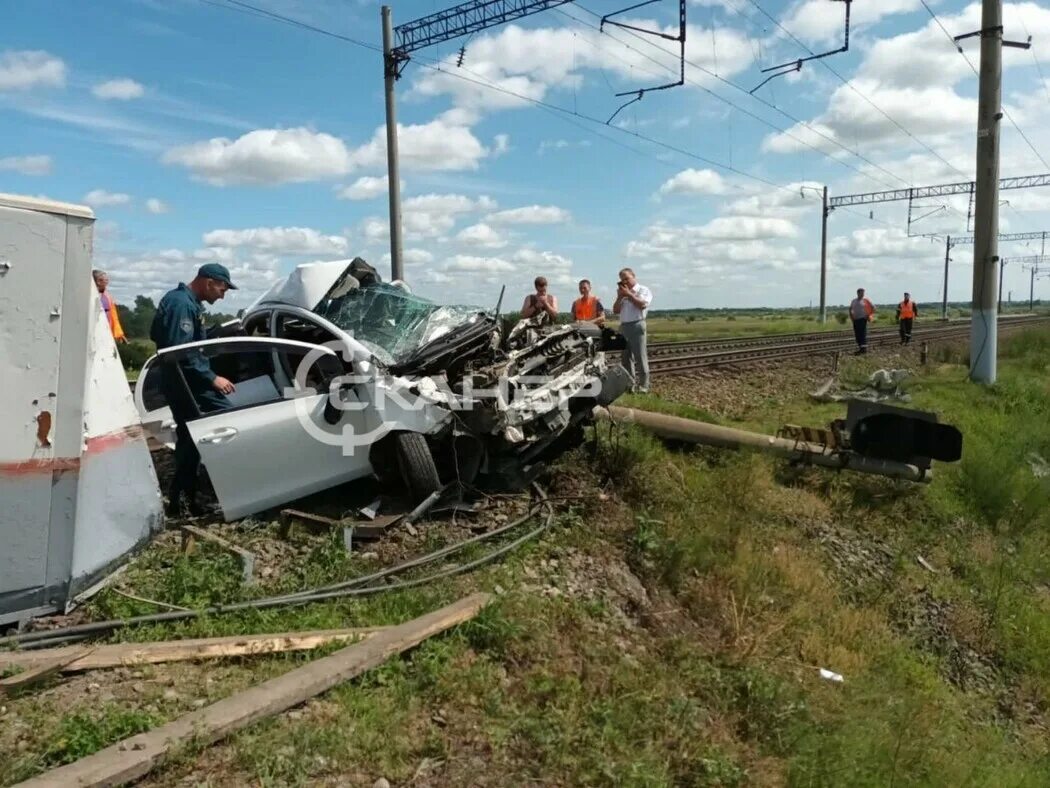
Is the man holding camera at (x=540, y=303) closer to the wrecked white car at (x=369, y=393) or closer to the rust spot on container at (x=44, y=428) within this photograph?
the wrecked white car at (x=369, y=393)

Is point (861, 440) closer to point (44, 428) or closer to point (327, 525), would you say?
point (327, 525)

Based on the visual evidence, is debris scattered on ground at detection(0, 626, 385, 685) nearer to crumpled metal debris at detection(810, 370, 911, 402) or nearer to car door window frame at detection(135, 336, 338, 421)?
car door window frame at detection(135, 336, 338, 421)

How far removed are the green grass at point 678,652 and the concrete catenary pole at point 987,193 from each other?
6426 mm

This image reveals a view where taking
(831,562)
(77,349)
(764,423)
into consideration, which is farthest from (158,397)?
(764,423)

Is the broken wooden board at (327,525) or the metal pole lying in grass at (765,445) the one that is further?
the metal pole lying in grass at (765,445)

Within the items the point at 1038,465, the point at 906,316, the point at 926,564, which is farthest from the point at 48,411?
the point at 906,316

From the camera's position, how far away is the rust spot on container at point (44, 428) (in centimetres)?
424

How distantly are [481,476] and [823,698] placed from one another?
10.8ft

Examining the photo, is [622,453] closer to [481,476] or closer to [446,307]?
[481,476]

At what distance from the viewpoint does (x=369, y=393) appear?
6.05 m

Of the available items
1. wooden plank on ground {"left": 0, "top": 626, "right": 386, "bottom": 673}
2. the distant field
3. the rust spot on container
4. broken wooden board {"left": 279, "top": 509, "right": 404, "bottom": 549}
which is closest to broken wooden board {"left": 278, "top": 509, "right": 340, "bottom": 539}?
broken wooden board {"left": 279, "top": 509, "right": 404, "bottom": 549}

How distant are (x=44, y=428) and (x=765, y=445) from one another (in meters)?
6.87

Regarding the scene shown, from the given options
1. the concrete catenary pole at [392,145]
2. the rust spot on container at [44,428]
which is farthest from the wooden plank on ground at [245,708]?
the concrete catenary pole at [392,145]

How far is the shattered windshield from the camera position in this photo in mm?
6605
